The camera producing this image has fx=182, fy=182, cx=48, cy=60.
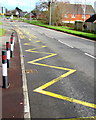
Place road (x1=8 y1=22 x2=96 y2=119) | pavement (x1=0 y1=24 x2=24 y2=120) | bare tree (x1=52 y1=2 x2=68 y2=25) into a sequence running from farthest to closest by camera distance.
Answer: bare tree (x1=52 y1=2 x2=68 y2=25)
road (x1=8 y1=22 x2=96 y2=119)
pavement (x1=0 y1=24 x2=24 y2=120)

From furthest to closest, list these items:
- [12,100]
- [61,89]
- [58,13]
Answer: [58,13]
[61,89]
[12,100]

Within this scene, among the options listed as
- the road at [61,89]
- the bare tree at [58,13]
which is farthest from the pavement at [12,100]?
the bare tree at [58,13]

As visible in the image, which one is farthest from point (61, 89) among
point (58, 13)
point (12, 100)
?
point (58, 13)

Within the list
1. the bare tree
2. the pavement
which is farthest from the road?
the bare tree

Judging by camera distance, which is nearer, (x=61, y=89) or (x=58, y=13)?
(x=61, y=89)

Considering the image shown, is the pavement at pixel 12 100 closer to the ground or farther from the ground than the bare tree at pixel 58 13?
closer to the ground

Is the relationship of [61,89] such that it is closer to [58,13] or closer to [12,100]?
[12,100]

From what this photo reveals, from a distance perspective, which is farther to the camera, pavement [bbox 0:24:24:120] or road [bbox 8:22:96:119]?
road [bbox 8:22:96:119]

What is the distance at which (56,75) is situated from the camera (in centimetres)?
694

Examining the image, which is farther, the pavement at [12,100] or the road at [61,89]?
the road at [61,89]

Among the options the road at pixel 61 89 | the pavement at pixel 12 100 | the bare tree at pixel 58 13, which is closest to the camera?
the pavement at pixel 12 100

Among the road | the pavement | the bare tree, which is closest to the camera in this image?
the pavement

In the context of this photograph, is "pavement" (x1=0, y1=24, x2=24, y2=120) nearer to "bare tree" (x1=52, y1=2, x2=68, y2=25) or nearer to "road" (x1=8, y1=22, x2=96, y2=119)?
"road" (x1=8, y1=22, x2=96, y2=119)

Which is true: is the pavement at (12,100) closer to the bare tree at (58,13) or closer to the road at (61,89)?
the road at (61,89)
